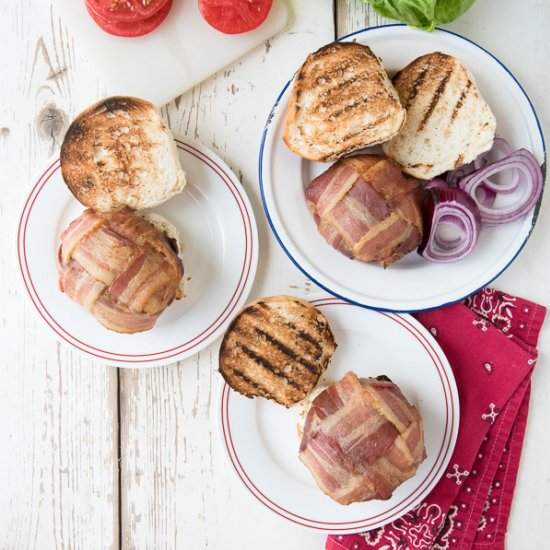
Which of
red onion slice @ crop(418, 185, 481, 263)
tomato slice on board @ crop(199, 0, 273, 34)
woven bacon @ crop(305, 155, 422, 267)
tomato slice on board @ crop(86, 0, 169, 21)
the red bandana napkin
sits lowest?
the red bandana napkin

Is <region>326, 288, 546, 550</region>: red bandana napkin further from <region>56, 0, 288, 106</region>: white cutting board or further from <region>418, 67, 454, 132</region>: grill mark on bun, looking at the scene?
<region>56, 0, 288, 106</region>: white cutting board

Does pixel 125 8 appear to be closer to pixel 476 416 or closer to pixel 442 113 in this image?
pixel 442 113

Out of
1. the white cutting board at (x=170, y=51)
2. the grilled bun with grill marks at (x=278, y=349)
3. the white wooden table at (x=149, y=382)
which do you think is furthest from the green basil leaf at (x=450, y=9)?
the grilled bun with grill marks at (x=278, y=349)

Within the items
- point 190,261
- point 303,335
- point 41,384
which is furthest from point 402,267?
point 41,384

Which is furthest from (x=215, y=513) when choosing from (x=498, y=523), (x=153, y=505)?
(x=498, y=523)

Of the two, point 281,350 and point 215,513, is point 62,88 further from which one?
point 215,513

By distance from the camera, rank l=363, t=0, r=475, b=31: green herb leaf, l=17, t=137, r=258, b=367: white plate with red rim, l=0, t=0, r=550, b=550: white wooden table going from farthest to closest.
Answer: l=0, t=0, r=550, b=550: white wooden table
l=17, t=137, r=258, b=367: white plate with red rim
l=363, t=0, r=475, b=31: green herb leaf

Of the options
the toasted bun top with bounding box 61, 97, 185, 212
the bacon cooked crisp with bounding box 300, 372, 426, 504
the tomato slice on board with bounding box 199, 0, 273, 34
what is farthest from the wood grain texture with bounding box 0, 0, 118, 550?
the bacon cooked crisp with bounding box 300, 372, 426, 504
